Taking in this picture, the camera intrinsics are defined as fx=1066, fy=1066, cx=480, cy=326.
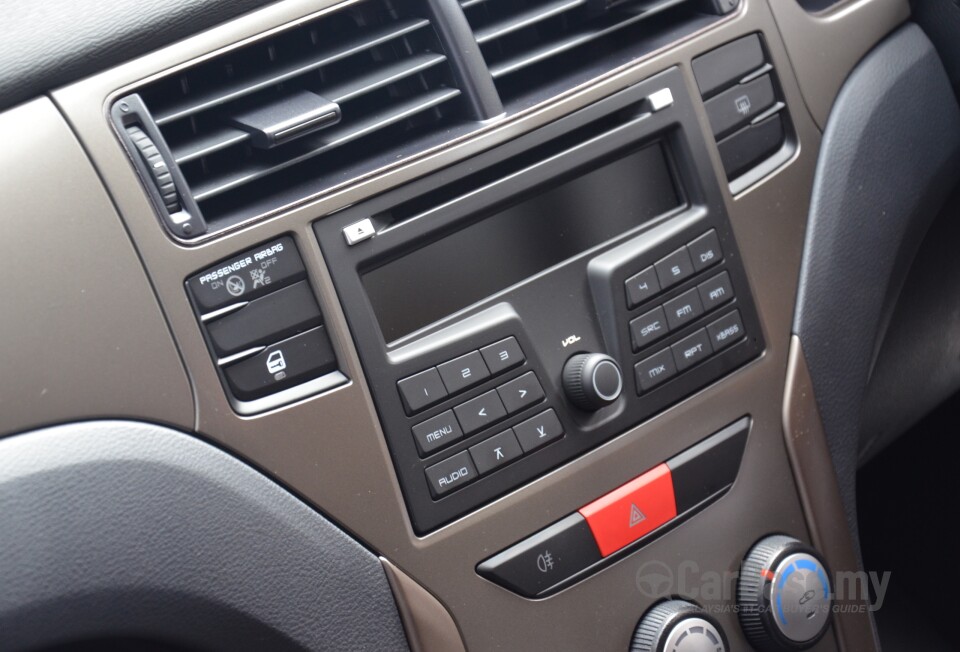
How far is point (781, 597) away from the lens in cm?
101

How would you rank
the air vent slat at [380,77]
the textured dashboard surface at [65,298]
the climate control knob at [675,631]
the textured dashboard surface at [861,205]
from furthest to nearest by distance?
the textured dashboard surface at [861,205]
the climate control knob at [675,631]
the air vent slat at [380,77]
the textured dashboard surface at [65,298]

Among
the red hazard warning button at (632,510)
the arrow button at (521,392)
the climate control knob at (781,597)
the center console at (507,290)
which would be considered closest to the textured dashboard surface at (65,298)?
the center console at (507,290)

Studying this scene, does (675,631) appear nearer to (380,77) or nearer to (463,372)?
(463,372)

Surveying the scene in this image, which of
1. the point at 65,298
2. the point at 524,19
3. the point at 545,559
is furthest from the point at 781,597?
the point at 65,298

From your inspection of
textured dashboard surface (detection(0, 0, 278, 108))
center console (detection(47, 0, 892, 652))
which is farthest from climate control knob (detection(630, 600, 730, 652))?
textured dashboard surface (detection(0, 0, 278, 108))

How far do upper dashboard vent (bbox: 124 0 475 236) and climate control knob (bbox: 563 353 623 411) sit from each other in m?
0.22

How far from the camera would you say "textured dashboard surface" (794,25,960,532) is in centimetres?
109

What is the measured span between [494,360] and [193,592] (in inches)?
11.7

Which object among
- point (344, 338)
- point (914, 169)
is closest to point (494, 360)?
point (344, 338)

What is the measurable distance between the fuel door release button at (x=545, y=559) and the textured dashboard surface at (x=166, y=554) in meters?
0.10

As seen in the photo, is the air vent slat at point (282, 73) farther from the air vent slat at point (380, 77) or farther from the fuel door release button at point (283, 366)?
the fuel door release button at point (283, 366)

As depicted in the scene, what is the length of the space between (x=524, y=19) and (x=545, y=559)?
1.55ft

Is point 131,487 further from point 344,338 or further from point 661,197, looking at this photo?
point 661,197

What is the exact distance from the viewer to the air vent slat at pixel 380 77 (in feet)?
2.80
